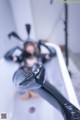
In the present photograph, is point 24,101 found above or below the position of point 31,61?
below

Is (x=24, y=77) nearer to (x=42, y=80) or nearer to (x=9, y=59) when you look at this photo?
(x=42, y=80)

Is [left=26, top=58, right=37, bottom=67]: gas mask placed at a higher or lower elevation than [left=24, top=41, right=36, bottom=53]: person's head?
lower

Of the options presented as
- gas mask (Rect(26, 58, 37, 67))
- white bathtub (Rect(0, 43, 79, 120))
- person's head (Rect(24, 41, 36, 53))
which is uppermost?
person's head (Rect(24, 41, 36, 53))

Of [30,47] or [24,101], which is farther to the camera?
[30,47]

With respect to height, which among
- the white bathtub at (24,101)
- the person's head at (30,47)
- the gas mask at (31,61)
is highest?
the person's head at (30,47)

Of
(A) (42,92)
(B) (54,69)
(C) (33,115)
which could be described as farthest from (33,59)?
(A) (42,92)

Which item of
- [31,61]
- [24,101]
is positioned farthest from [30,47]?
[24,101]

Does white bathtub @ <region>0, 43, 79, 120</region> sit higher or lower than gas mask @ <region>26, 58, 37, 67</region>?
lower

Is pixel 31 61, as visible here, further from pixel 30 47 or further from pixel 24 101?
pixel 24 101

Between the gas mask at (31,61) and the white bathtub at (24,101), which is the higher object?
the gas mask at (31,61)

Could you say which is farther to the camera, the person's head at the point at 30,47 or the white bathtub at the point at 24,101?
the person's head at the point at 30,47

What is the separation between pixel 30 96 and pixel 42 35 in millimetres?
816

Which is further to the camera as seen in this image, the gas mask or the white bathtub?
the gas mask

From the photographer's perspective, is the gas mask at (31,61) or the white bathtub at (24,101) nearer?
the white bathtub at (24,101)
